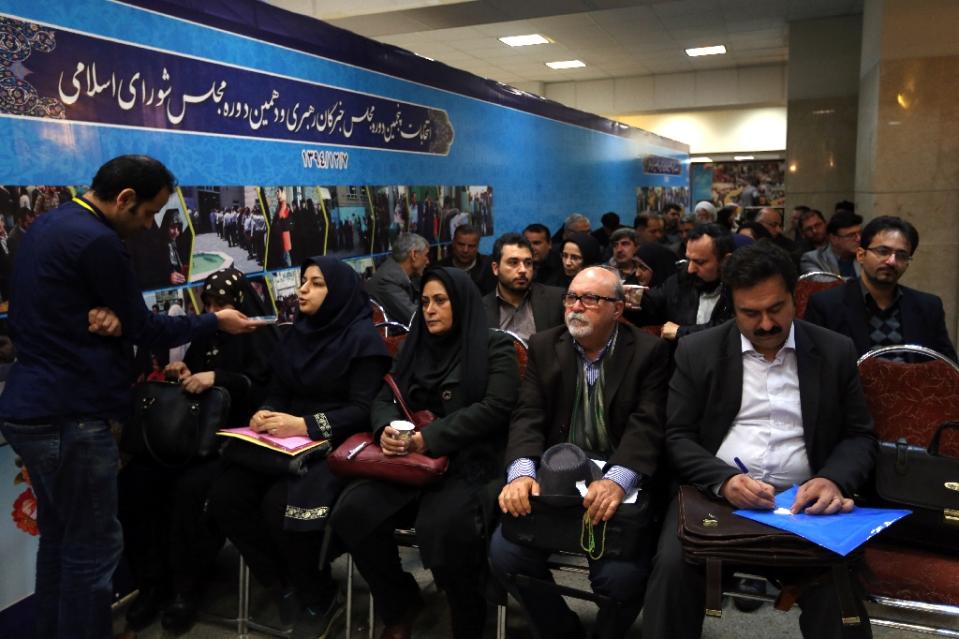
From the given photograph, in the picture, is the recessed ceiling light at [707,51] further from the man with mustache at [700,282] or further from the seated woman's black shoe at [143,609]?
the seated woman's black shoe at [143,609]

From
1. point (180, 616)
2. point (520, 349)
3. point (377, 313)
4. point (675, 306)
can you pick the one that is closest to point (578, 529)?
point (520, 349)

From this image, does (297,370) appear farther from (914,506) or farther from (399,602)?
(914,506)

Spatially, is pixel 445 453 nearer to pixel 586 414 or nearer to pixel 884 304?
pixel 586 414

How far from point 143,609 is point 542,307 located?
2580 millimetres

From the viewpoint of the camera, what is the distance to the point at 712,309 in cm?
386

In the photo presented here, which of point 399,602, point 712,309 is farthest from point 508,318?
point 399,602

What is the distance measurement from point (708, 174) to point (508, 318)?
748 inches

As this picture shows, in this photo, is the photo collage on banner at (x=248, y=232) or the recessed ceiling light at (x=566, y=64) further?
the recessed ceiling light at (x=566, y=64)

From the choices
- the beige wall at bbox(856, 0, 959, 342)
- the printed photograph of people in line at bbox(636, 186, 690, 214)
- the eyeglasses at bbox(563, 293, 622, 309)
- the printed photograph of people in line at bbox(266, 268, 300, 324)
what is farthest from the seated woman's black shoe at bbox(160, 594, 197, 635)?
the printed photograph of people in line at bbox(636, 186, 690, 214)

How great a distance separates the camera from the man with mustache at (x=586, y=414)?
2479 mm

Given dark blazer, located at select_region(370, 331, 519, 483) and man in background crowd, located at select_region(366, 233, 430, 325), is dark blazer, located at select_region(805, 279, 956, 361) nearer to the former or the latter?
dark blazer, located at select_region(370, 331, 519, 483)

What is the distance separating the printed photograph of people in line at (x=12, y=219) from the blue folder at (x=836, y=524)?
291 cm

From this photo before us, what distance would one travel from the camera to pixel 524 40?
12.0 meters

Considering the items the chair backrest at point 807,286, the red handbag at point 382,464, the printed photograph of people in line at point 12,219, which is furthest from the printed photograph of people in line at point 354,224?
the chair backrest at point 807,286
